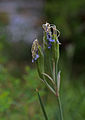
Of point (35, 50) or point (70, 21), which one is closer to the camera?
point (35, 50)

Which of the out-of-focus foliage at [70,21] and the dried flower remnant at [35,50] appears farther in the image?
the out-of-focus foliage at [70,21]

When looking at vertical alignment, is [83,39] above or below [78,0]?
below

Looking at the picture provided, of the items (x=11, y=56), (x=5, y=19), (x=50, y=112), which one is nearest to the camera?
(x=50, y=112)

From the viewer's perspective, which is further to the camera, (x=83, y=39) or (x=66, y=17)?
(x=66, y=17)

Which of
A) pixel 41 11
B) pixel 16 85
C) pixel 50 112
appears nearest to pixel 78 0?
pixel 41 11

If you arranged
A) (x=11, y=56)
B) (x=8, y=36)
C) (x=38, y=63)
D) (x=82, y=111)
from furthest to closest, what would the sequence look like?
(x=11, y=56) < (x=8, y=36) < (x=82, y=111) < (x=38, y=63)

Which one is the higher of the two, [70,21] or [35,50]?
[35,50]

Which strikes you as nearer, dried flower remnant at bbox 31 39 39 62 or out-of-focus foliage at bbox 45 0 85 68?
dried flower remnant at bbox 31 39 39 62

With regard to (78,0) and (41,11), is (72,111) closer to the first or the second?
(78,0)

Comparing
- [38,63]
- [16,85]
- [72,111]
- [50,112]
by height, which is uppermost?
[38,63]

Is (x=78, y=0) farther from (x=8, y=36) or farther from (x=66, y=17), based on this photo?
(x=8, y=36)
